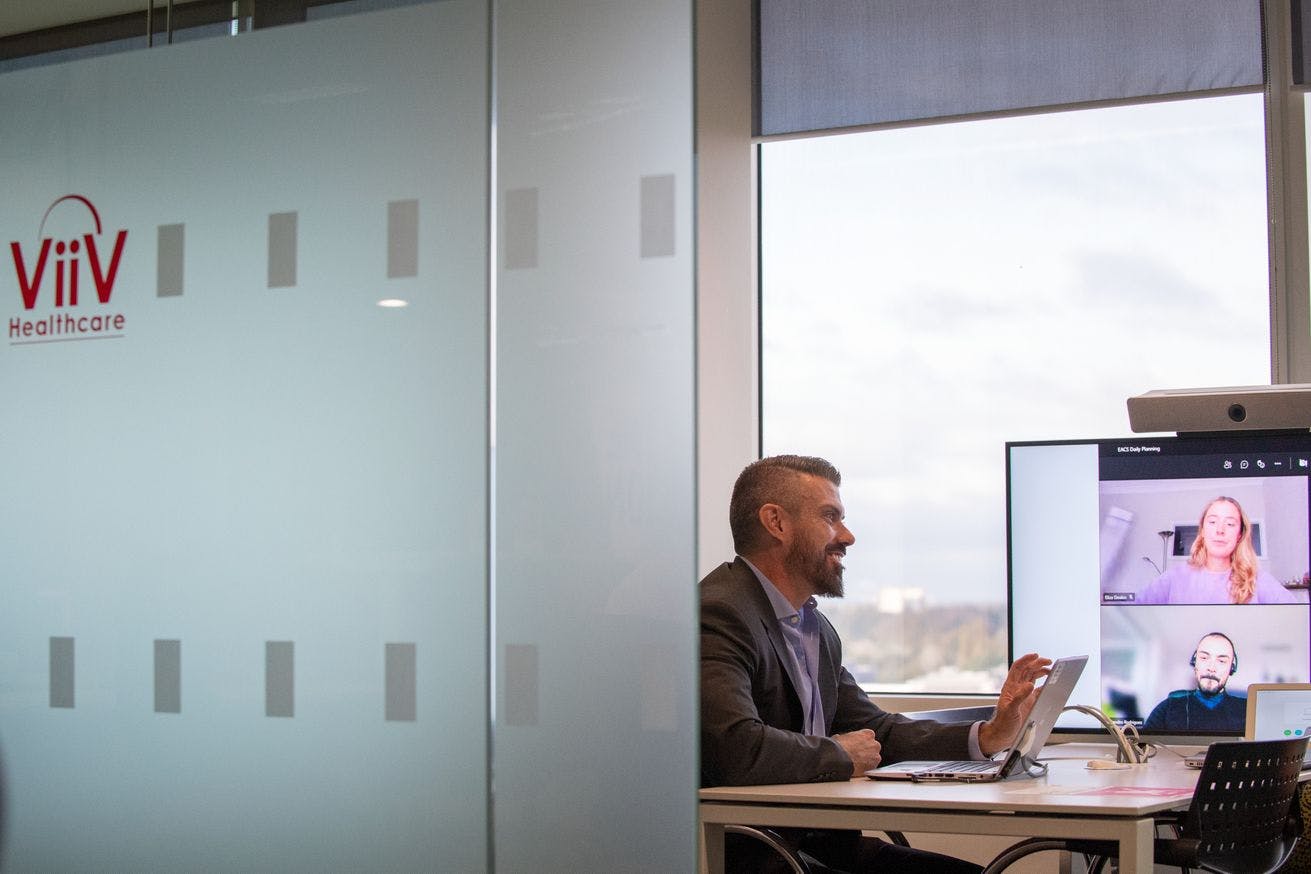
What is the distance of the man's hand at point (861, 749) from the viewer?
3.39 meters

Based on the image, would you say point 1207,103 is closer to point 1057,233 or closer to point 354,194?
point 1057,233

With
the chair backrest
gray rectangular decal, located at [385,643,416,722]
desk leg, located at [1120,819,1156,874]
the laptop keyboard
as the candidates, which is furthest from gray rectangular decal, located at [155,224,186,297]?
the chair backrest

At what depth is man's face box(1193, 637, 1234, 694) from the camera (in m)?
4.59

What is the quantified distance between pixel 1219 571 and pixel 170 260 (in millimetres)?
3342

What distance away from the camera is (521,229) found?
8.64 ft

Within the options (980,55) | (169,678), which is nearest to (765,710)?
(169,678)

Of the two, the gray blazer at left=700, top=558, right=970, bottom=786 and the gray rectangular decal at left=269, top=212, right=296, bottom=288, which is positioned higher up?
the gray rectangular decal at left=269, top=212, right=296, bottom=288

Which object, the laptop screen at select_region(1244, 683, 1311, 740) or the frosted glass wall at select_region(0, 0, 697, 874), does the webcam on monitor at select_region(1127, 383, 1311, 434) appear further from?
the frosted glass wall at select_region(0, 0, 697, 874)

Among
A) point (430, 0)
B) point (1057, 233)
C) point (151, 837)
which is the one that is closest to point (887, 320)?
point (1057, 233)

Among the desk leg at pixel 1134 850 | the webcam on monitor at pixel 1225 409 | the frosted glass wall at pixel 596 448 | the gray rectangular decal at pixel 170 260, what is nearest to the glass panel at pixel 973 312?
the webcam on monitor at pixel 1225 409

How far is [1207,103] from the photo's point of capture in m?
5.70

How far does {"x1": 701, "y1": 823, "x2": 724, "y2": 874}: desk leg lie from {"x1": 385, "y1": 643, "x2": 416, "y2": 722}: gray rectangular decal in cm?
81

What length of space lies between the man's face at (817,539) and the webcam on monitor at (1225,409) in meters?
1.40

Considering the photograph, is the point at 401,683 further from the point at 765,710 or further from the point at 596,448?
the point at 765,710
